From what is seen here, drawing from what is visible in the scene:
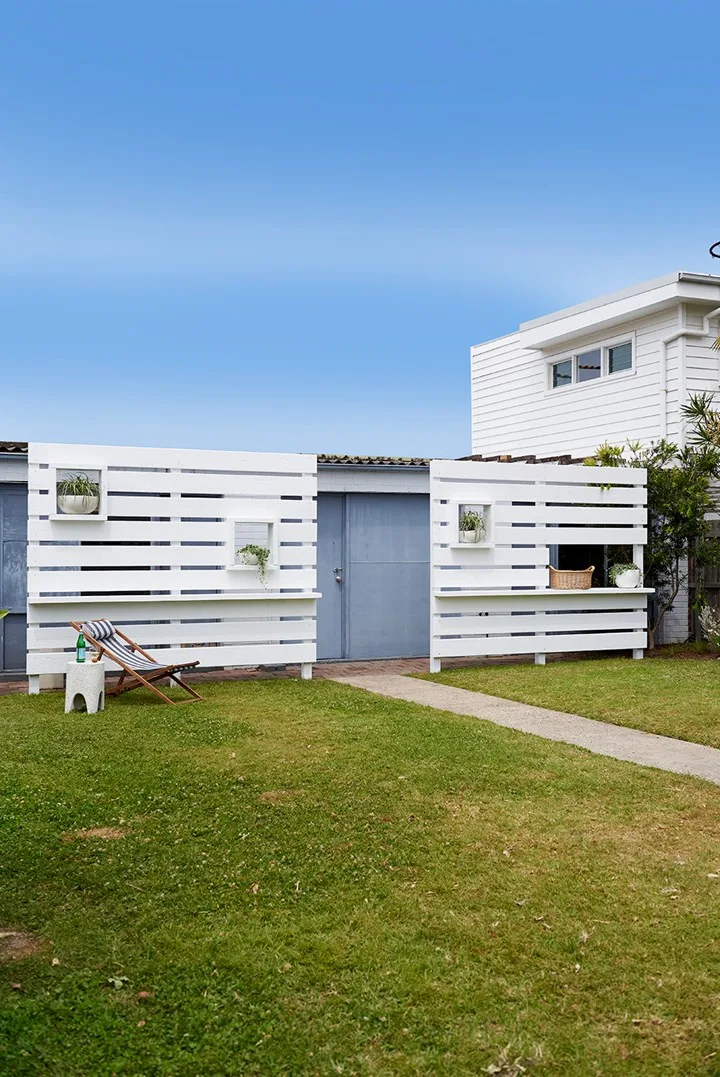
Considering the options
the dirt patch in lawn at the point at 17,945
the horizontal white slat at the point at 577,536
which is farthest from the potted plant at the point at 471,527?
the dirt patch in lawn at the point at 17,945

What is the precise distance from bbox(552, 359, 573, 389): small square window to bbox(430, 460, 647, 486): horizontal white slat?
14.1ft

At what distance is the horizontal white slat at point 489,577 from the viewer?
491 inches

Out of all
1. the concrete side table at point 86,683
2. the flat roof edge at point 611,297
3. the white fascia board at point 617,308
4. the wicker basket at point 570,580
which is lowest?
the concrete side table at point 86,683

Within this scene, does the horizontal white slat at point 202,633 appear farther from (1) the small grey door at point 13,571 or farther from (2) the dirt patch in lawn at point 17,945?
(2) the dirt patch in lawn at point 17,945

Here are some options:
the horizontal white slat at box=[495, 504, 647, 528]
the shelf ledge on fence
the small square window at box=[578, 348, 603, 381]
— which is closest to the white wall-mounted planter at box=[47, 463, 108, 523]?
the shelf ledge on fence

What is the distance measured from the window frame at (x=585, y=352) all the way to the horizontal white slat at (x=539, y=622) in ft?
15.0

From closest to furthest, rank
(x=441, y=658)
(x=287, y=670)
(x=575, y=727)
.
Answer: (x=575, y=727) < (x=287, y=670) < (x=441, y=658)

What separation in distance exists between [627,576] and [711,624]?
4.35ft

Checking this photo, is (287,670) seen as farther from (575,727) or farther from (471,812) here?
(471,812)

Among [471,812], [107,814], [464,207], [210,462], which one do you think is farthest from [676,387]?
[107,814]

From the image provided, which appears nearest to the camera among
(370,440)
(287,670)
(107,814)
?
(107,814)

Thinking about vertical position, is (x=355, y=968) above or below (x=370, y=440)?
below

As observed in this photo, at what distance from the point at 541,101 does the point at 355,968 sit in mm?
16199

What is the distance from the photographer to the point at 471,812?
5.52 metres
